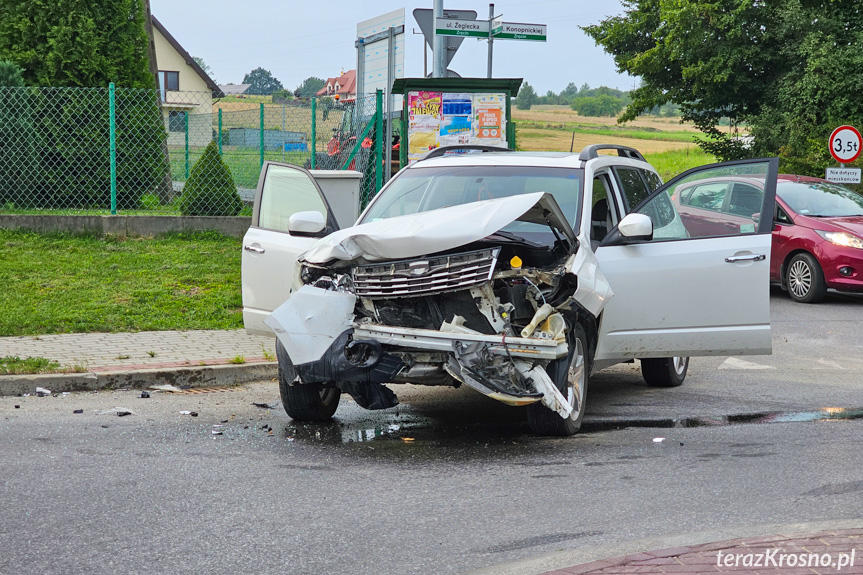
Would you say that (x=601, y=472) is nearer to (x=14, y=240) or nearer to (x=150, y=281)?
(x=150, y=281)

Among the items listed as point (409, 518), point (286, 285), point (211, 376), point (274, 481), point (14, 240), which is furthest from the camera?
point (14, 240)

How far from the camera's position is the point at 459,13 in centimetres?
1554

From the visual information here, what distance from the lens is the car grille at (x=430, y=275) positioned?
575cm

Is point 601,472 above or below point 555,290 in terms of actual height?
below

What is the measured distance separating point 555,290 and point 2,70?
1297 cm

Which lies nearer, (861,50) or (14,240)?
(14,240)

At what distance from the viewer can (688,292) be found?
6.89 meters

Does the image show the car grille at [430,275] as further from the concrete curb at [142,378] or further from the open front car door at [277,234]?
the concrete curb at [142,378]

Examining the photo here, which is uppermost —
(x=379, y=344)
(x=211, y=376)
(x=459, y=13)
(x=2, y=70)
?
(x=459, y=13)

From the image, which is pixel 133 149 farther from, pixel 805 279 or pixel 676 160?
pixel 676 160

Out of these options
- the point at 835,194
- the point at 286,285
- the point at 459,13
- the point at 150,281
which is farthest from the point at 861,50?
the point at 286,285

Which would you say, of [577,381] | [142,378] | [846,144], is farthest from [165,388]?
[846,144]

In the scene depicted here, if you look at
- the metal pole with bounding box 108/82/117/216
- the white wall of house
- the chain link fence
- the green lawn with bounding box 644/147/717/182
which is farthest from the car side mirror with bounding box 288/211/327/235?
the green lawn with bounding box 644/147/717/182

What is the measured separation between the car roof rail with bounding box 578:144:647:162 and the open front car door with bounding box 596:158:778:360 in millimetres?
681
